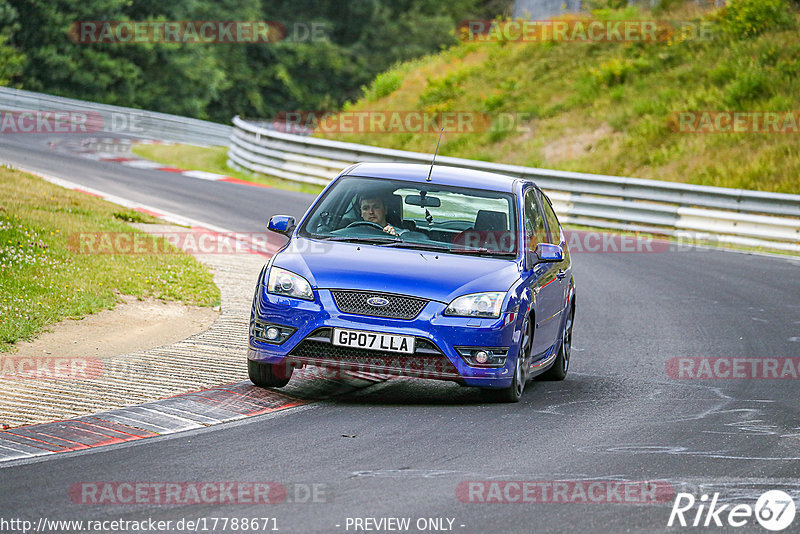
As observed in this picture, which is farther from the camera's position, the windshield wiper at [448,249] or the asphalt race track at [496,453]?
the windshield wiper at [448,249]

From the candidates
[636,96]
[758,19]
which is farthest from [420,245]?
[758,19]

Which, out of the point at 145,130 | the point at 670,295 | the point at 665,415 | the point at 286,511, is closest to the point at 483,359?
the point at 665,415

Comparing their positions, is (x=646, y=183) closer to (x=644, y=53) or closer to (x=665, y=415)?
(x=644, y=53)

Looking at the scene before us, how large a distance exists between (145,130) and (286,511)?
112ft

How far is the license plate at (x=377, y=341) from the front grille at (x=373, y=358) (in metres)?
0.04

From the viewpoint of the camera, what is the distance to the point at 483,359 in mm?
8602

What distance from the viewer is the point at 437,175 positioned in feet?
32.9
